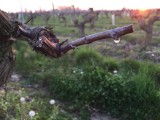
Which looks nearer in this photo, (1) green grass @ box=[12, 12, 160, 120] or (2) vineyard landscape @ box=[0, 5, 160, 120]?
(2) vineyard landscape @ box=[0, 5, 160, 120]

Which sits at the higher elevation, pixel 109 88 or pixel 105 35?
pixel 105 35

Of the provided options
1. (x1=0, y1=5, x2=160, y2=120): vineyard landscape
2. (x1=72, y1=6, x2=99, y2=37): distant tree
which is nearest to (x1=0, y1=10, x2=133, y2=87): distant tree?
(x1=0, y1=5, x2=160, y2=120): vineyard landscape

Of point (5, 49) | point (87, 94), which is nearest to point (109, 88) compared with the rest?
point (87, 94)

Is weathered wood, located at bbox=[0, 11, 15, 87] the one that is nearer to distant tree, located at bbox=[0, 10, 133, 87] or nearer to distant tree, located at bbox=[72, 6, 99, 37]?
distant tree, located at bbox=[0, 10, 133, 87]

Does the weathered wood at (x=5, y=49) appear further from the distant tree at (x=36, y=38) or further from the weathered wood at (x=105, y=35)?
the weathered wood at (x=105, y=35)

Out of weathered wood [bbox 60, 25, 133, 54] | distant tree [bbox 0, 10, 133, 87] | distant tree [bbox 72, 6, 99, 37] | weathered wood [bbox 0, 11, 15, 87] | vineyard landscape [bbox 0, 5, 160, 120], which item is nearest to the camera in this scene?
weathered wood [bbox 60, 25, 133, 54]

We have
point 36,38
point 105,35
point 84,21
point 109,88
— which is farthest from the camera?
point 84,21

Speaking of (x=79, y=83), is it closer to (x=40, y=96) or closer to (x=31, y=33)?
(x=40, y=96)

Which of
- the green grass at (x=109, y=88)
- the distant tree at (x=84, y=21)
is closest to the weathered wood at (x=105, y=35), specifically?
the green grass at (x=109, y=88)

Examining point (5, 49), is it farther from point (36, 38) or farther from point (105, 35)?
point (105, 35)

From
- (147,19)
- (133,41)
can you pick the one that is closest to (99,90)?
(147,19)

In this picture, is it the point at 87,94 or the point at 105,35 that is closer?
the point at 105,35
